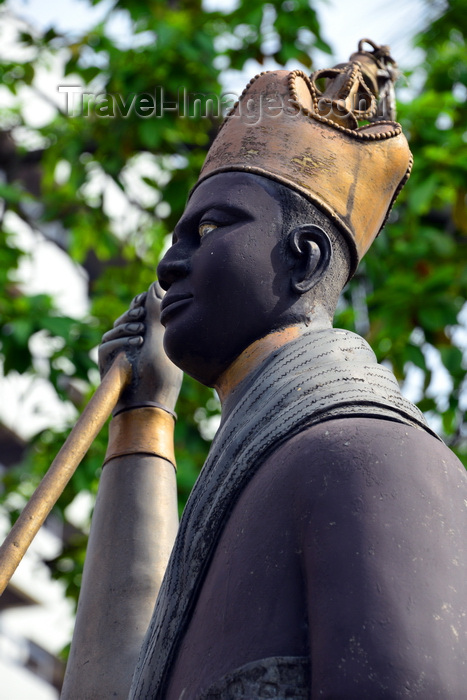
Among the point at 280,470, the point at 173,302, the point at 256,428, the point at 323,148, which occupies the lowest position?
the point at 280,470

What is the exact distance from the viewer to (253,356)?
8.76ft

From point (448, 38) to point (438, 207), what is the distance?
62.2 inches

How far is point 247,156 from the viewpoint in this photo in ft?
9.53

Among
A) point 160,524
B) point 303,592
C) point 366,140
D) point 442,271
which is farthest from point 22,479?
point 303,592

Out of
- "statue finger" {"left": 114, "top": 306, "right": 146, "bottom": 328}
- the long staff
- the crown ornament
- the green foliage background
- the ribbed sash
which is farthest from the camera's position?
the green foliage background

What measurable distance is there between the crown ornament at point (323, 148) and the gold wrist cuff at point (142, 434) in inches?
27.6

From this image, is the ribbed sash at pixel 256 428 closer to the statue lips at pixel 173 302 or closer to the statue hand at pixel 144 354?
the statue lips at pixel 173 302

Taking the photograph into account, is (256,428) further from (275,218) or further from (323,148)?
(323,148)

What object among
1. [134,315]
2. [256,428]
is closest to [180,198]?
[134,315]

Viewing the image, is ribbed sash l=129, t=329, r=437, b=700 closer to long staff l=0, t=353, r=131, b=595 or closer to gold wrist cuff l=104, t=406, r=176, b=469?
long staff l=0, t=353, r=131, b=595

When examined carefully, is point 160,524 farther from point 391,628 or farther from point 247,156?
point 391,628

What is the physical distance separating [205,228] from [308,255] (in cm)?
27

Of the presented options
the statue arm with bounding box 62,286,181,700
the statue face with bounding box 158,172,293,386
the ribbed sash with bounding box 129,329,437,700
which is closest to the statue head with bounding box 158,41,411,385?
the statue face with bounding box 158,172,293,386

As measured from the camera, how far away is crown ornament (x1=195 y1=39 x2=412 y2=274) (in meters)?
2.85
